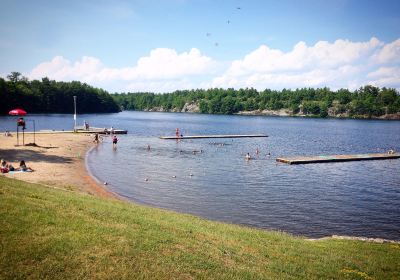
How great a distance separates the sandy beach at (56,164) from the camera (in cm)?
2945

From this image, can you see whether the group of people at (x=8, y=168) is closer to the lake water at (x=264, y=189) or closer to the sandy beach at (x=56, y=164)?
the sandy beach at (x=56, y=164)

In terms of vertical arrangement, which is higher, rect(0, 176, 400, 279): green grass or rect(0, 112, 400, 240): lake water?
rect(0, 176, 400, 279): green grass

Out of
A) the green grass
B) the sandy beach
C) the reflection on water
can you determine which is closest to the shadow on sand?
the sandy beach

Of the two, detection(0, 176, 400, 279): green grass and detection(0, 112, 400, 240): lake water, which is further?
detection(0, 112, 400, 240): lake water

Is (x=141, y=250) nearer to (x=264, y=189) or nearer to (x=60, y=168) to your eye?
(x=264, y=189)

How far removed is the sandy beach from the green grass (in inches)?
474

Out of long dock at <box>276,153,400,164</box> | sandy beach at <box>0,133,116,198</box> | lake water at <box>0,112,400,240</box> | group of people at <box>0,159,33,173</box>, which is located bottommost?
lake water at <box>0,112,400,240</box>

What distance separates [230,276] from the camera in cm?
1146

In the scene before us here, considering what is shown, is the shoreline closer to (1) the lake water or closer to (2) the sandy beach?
(2) the sandy beach

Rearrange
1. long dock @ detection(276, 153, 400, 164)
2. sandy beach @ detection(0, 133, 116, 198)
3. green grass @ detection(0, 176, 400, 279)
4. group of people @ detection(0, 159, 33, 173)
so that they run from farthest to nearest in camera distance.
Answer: long dock @ detection(276, 153, 400, 164), group of people @ detection(0, 159, 33, 173), sandy beach @ detection(0, 133, 116, 198), green grass @ detection(0, 176, 400, 279)

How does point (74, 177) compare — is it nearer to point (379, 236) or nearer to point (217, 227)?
point (217, 227)

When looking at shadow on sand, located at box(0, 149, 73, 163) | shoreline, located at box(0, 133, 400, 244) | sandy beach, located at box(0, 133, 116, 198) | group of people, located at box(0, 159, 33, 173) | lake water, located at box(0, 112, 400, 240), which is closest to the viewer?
lake water, located at box(0, 112, 400, 240)

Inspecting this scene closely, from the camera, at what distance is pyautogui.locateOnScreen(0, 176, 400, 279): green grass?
35.3 ft

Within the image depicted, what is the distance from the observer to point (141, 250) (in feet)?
40.2
